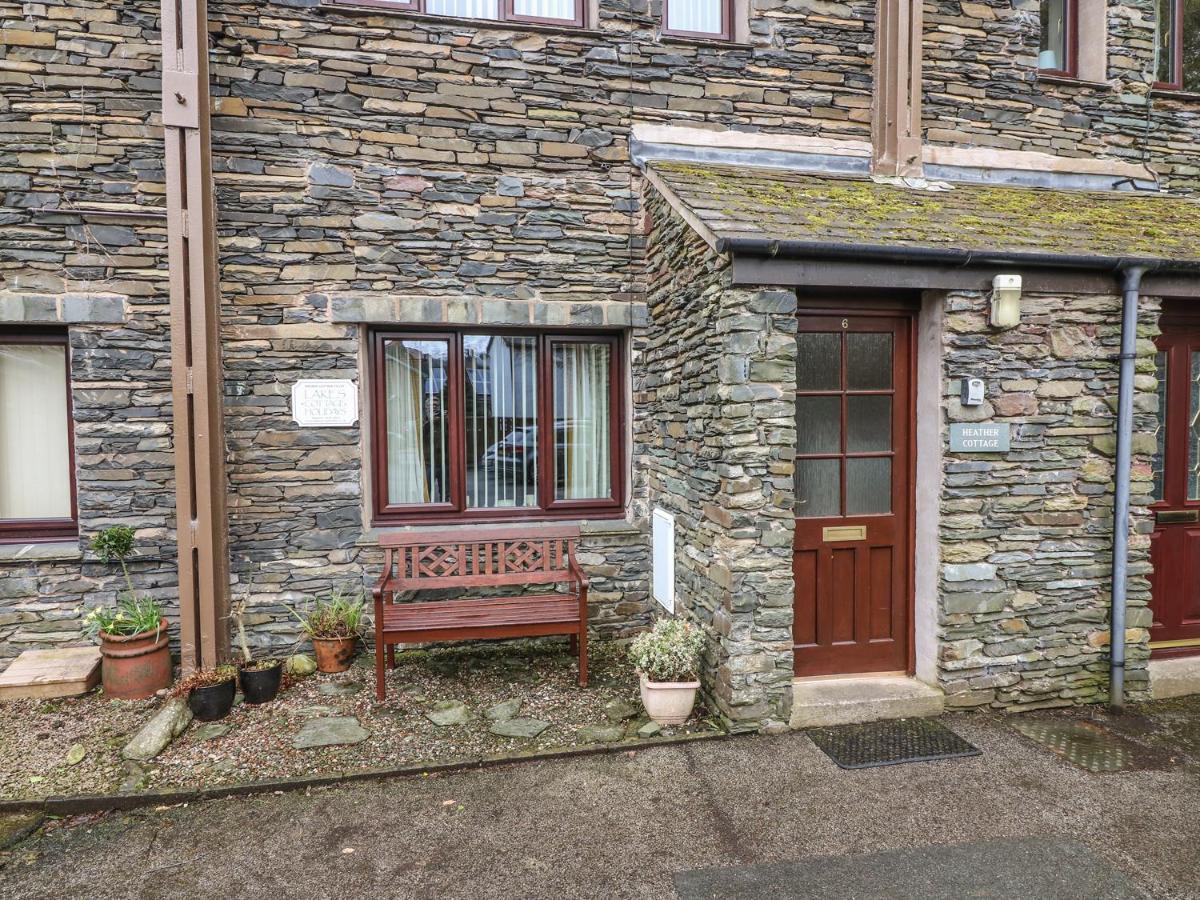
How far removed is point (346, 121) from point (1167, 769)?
686cm

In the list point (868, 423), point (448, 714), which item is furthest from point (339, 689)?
point (868, 423)

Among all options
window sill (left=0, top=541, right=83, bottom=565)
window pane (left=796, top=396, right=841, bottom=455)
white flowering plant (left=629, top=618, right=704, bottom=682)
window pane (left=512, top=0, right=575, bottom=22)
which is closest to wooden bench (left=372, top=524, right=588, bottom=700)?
white flowering plant (left=629, top=618, right=704, bottom=682)

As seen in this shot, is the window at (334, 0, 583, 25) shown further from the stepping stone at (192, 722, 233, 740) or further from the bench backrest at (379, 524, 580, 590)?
the stepping stone at (192, 722, 233, 740)

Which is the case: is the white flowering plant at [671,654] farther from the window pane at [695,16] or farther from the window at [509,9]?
the window pane at [695,16]

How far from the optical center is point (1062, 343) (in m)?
4.50

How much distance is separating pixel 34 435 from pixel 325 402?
2.33m

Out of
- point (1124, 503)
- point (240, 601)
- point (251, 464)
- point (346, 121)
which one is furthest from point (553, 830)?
point (346, 121)

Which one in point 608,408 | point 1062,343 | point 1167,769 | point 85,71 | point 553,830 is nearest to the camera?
point 553,830

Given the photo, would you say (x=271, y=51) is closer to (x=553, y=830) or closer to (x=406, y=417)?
(x=406, y=417)

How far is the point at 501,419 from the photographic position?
18.8 ft

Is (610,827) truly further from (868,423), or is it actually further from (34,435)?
(34,435)

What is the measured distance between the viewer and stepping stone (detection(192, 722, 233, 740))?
13.5 feet

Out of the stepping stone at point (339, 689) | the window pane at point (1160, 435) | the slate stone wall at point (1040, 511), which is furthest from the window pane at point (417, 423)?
the window pane at point (1160, 435)

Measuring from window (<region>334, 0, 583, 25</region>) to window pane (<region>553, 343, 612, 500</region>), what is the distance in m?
2.66
